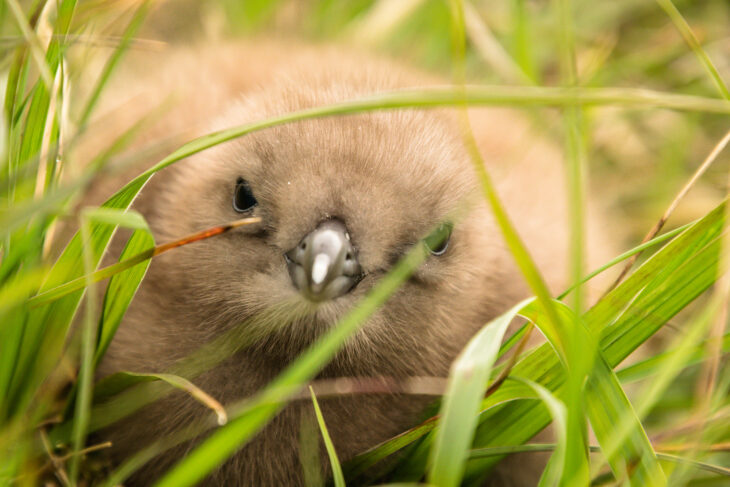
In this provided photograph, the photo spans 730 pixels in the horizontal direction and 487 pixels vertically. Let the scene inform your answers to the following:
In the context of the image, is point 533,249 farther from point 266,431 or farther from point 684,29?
point 266,431

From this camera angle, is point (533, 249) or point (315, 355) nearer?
point (315, 355)

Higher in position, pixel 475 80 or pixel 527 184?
pixel 475 80

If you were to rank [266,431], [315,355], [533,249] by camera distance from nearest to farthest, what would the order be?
1. [315,355]
2. [266,431]
3. [533,249]

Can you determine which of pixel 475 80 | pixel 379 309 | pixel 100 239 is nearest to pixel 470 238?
pixel 379 309

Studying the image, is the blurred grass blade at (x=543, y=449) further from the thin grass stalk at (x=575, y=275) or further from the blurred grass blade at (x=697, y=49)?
the blurred grass blade at (x=697, y=49)

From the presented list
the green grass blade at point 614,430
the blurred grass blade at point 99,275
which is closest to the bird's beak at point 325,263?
the blurred grass blade at point 99,275

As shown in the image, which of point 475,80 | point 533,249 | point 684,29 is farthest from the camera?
point 475,80

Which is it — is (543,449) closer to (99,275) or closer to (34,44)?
(99,275)
